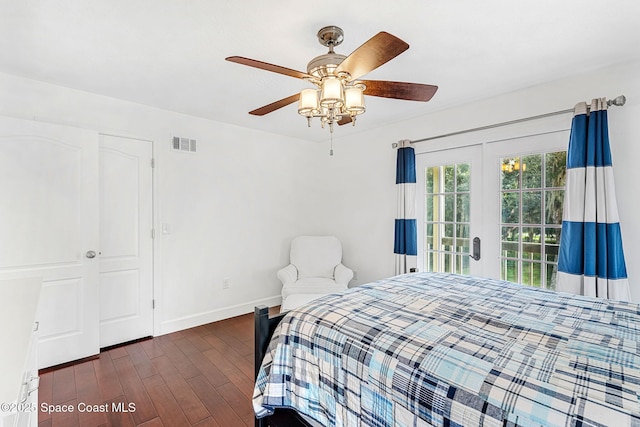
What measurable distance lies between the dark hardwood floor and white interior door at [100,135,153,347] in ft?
0.78

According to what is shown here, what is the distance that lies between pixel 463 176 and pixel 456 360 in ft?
8.15

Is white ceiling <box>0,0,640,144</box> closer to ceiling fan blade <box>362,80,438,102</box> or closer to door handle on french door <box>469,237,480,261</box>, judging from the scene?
ceiling fan blade <box>362,80,438,102</box>

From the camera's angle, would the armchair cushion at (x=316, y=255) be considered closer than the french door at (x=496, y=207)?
No

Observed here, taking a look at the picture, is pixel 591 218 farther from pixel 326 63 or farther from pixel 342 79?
pixel 326 63

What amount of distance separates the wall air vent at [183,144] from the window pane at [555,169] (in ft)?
11.5

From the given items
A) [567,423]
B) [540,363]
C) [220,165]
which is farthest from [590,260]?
[220,165]

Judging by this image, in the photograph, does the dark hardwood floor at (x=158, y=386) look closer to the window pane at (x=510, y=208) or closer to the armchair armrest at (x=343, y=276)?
the armchair armrest at (x=343, y=276)

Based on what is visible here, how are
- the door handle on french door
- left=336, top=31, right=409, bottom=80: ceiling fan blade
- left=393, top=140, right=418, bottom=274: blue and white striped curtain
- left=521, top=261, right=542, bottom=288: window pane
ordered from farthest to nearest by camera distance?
left=393, top=140, right=418, bottom=274: blue and white striped curtain → the door handle on french door → left=521, top=261, right=542, bottom=288: window pane → left=336, top=31, right=409, bottom=80: ceiling fan blade

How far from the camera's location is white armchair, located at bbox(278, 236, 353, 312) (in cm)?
345

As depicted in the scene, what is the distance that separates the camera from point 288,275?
11.9ft

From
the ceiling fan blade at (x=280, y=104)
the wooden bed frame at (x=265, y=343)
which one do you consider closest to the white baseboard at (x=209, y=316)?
the wooden bed frame at (x=265, y=343)

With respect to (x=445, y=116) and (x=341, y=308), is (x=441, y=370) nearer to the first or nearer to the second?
(x=341, y=308)

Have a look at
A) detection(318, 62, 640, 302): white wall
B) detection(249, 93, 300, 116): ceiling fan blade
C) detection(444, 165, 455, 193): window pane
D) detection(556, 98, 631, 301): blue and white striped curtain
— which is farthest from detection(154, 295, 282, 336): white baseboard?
detection(556, 98, 631, 301): blue and white striped curtain

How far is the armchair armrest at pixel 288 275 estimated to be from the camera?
3.58 metres
